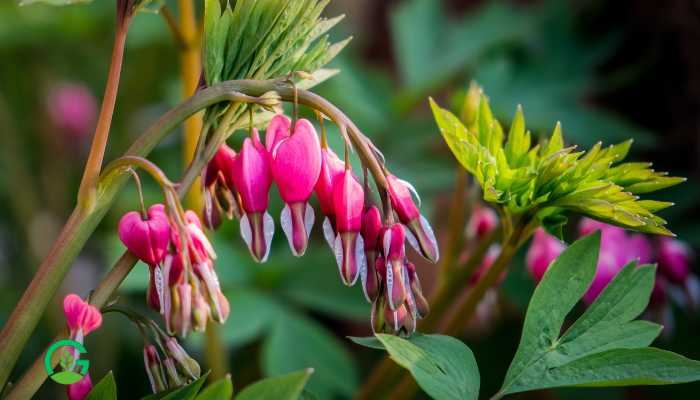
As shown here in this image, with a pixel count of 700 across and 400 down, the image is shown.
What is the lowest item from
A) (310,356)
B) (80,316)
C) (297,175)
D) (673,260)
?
(310,356)

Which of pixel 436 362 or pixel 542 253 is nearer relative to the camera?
pixel 436 362

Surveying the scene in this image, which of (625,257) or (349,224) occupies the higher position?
(349,224)

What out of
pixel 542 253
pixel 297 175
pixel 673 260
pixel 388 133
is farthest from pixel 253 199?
pixel 388 133

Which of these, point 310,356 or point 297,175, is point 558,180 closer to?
point 297,175

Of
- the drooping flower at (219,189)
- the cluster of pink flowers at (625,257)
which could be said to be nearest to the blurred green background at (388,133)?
the cluster of pink flowers at (625,257)

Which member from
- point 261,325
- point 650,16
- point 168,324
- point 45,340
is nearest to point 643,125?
point 650,16

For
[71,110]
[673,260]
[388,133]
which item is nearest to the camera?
[673,260]

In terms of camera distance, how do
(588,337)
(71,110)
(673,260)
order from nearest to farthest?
(588,337) < (673,260) < (71,110)
